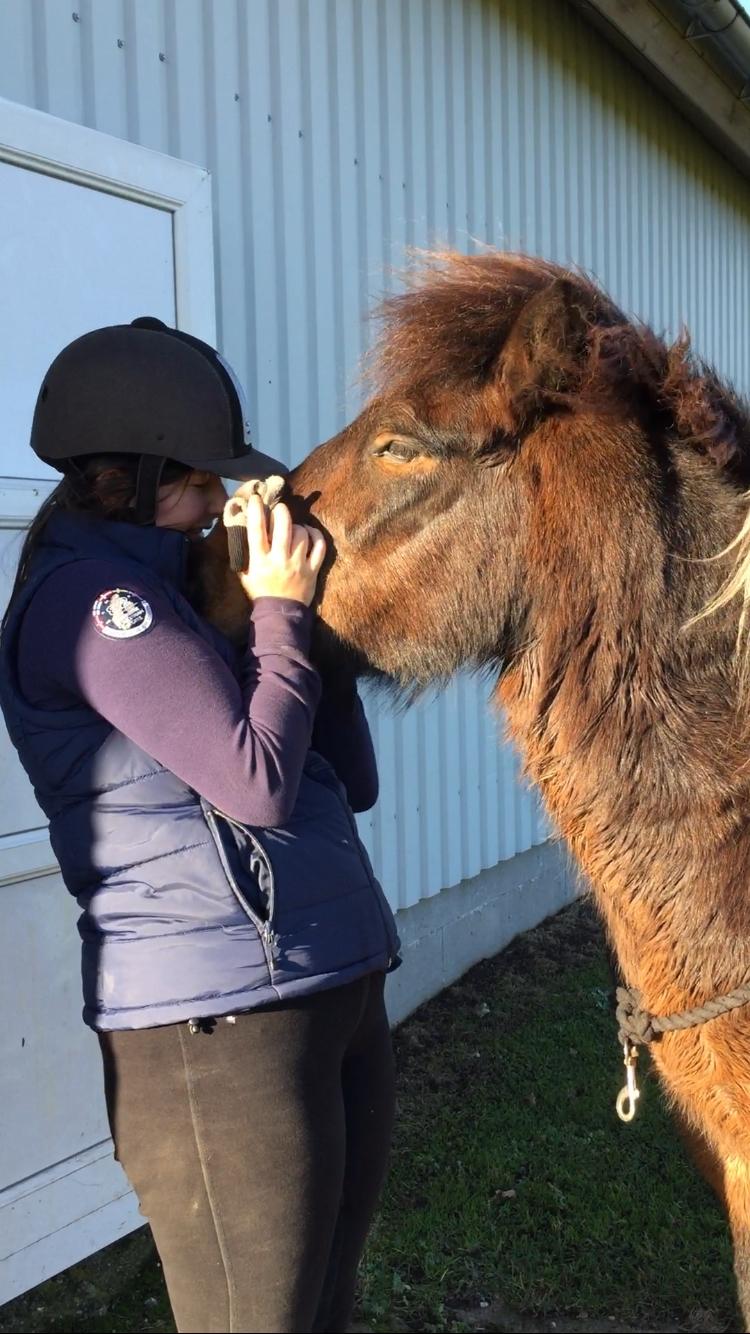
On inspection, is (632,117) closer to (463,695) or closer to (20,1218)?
(463,695)

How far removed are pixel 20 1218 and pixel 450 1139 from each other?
5.78 ft

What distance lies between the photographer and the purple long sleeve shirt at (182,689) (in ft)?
5.11

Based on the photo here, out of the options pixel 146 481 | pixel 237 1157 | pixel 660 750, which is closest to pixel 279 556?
pixel 146 481

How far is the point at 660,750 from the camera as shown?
188 cm

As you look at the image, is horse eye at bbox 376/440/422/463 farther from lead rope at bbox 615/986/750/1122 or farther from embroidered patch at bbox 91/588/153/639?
lead rope at bbox 615/986/750/1122

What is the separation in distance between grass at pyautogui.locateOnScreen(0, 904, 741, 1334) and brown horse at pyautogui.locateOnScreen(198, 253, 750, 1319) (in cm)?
133

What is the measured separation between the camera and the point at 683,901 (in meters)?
1.87

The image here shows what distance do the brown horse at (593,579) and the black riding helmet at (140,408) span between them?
0.26m

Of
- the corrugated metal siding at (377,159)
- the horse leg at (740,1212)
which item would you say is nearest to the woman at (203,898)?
the horse leg at (740,1212)

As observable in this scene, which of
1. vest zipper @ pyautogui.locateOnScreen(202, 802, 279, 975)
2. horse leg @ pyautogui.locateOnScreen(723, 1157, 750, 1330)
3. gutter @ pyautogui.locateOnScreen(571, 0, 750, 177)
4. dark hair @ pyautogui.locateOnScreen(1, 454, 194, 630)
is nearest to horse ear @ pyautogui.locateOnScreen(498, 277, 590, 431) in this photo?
dark hair @ pyautogui.locateOnScreen(1, 454, 194, 630)

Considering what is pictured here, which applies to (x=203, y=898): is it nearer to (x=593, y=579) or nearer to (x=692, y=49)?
(x=593, y=579)

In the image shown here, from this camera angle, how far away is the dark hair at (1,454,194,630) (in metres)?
1.85

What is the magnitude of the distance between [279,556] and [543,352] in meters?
0.59

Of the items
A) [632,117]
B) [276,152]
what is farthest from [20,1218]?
[632,117]
